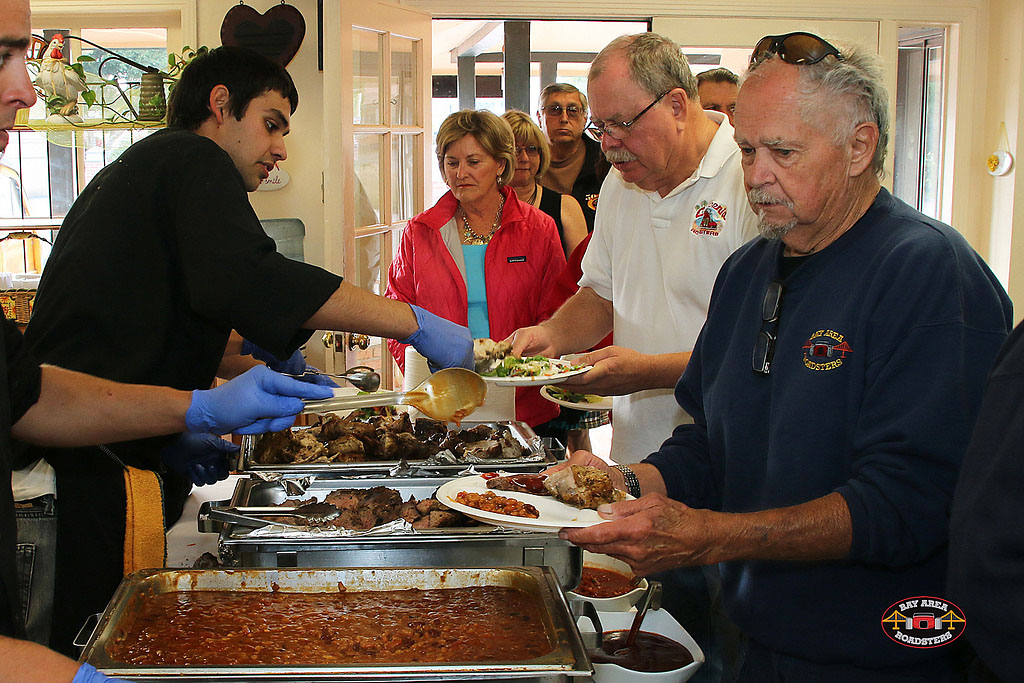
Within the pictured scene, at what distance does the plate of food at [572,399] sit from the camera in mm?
2652

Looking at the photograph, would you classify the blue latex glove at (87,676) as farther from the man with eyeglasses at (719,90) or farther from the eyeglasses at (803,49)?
the man with eyeglasses at (719,90)

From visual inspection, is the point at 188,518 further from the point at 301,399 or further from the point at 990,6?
the point at 990,6

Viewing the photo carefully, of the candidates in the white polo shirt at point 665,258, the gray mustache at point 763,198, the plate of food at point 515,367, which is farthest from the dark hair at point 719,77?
the gray mustache at point 763,198

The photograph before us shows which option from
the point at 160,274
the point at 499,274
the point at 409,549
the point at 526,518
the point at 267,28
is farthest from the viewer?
the point at 267,28

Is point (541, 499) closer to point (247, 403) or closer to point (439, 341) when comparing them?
point (247, 403)

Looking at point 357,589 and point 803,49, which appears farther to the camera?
point 357,589

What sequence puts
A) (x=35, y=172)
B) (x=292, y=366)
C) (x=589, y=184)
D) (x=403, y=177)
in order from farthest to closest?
(x=35, y=172), (x=403, y=177), (x=589, y=184), (x=292, y=366)

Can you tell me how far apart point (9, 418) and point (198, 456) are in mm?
812

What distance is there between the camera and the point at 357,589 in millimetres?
1528

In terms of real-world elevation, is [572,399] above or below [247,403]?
below

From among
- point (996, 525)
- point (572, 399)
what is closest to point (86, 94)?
point (572, 399)

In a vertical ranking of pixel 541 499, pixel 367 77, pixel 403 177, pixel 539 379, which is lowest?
pixel 541 499

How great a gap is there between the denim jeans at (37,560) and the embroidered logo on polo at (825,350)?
4.62 feet

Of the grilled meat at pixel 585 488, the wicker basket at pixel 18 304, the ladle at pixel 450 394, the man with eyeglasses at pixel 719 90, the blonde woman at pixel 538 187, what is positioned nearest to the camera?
the grilled meat at pixel 585 488
